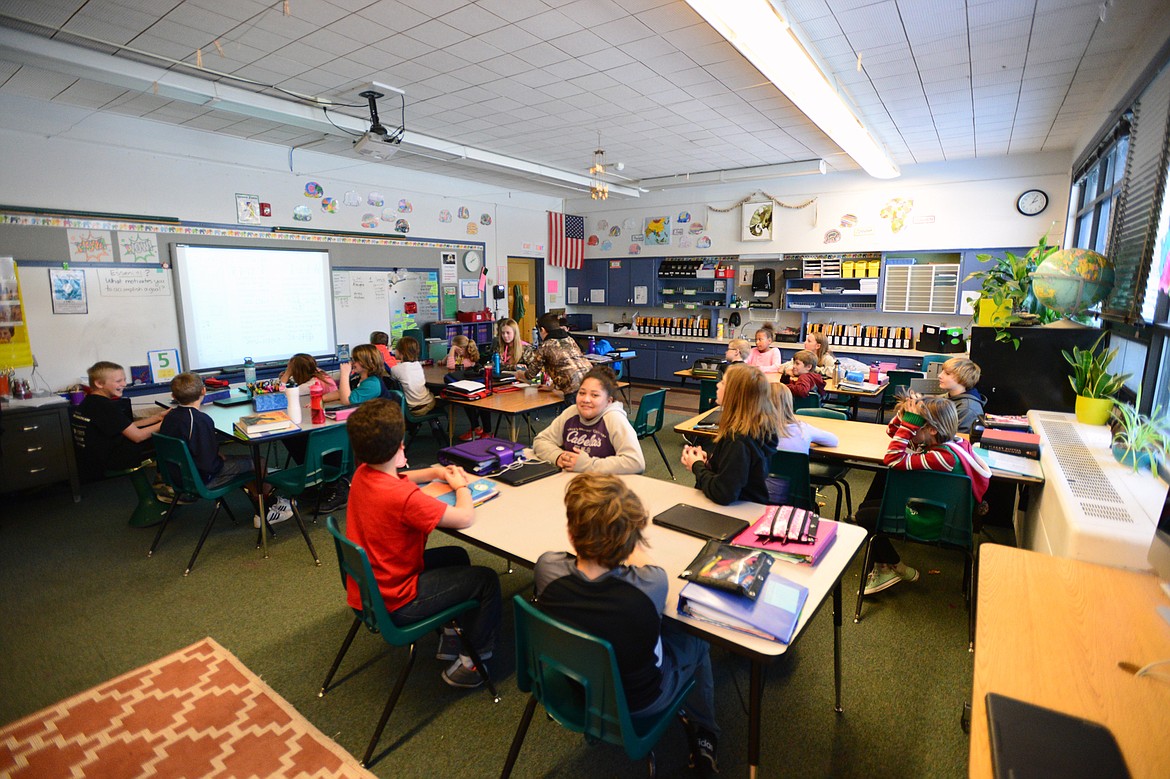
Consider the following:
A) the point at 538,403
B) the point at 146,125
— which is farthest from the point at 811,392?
the point at 146,125

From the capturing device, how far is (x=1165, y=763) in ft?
3.57

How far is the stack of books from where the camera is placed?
144 inches

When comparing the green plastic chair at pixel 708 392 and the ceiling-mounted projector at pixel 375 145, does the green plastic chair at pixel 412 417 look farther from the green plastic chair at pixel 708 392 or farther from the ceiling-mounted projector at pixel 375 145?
the green plastic chair at pixel 708 392

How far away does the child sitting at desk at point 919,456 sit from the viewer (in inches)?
111

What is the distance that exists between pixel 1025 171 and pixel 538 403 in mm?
6892

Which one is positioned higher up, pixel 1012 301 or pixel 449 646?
pixel 1012 301

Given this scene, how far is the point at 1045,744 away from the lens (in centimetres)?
110

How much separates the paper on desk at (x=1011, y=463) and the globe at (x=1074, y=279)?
41.0 inches

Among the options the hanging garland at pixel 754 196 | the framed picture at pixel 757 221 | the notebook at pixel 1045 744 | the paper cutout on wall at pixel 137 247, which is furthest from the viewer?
the framed picture at pixel 757 221

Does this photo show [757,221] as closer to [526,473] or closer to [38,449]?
[526,473]

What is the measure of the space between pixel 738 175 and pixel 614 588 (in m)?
7.67

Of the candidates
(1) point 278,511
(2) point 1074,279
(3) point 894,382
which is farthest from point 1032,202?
(1) point 278,511

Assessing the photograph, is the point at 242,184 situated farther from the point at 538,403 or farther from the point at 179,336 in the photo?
the point at 538,403

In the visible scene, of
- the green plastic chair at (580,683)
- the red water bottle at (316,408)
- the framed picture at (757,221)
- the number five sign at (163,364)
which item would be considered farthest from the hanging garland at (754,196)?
the green plastic chair at (580,683)
